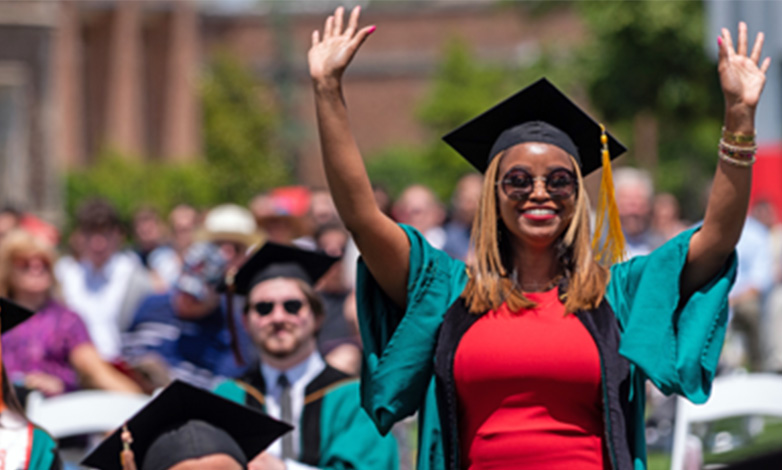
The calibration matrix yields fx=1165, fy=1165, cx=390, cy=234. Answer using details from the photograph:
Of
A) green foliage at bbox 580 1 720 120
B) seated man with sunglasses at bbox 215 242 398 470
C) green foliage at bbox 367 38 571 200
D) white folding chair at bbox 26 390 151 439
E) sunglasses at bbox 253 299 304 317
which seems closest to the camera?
seated man with sunglasses at bbox 215 242 398 470

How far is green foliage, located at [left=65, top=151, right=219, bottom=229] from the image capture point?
99.5ft

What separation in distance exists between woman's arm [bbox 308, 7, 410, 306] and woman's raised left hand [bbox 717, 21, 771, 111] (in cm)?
83

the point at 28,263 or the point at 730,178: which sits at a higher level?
the point at 730,178

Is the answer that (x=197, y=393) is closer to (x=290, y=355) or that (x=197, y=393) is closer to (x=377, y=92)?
(x=290, y=355)

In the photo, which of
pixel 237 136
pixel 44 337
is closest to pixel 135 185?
pixel 237 136

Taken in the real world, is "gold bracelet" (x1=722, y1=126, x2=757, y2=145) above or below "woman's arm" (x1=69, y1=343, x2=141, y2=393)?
above

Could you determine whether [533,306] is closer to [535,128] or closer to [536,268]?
[536,268]

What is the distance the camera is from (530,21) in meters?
24.6

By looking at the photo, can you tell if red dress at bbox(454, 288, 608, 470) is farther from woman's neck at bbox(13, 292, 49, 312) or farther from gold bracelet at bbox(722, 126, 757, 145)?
woman's neck at bbox(13, 292, 49, 312)

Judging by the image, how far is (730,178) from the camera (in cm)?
270

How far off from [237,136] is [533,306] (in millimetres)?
36654

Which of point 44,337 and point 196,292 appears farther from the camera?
point 196,292

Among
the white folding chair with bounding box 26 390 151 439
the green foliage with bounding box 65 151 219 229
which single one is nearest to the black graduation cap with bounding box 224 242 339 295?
the white folding chair with bounding box 26 390 151 439

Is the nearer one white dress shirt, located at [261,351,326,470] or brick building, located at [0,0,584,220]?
white dress shirt, located at [261,351,326,470]
